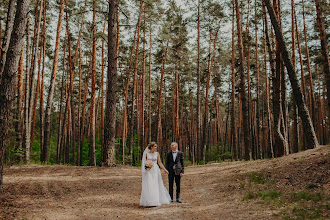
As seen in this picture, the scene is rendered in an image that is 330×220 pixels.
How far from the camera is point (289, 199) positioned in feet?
18.1

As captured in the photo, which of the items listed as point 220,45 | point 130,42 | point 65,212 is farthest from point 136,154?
point 65,212

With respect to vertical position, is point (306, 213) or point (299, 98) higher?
point (299, 98)

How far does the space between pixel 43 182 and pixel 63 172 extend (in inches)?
86.2

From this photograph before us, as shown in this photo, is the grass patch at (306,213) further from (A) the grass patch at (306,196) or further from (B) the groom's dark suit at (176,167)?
(B) the groom's dark suit at (176,167)

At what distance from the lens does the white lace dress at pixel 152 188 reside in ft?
20.1

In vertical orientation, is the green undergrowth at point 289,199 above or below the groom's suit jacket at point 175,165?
below

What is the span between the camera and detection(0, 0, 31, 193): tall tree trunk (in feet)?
18.3

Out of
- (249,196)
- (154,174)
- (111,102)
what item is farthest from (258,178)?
(111,102)

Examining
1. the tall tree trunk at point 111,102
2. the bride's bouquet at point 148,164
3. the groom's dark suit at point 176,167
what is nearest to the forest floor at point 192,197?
the groom's dark suit at point 176,167

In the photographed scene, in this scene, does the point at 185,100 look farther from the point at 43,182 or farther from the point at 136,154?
the point at 43,182

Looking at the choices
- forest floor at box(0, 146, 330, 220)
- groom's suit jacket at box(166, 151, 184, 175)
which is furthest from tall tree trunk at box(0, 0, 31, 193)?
groom's suit jacket at box(166, 151, 184, 175)

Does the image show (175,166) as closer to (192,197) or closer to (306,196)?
(192,197)

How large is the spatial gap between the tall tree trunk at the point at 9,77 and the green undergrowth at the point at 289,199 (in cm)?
614

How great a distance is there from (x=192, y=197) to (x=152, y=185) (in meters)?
1.91
